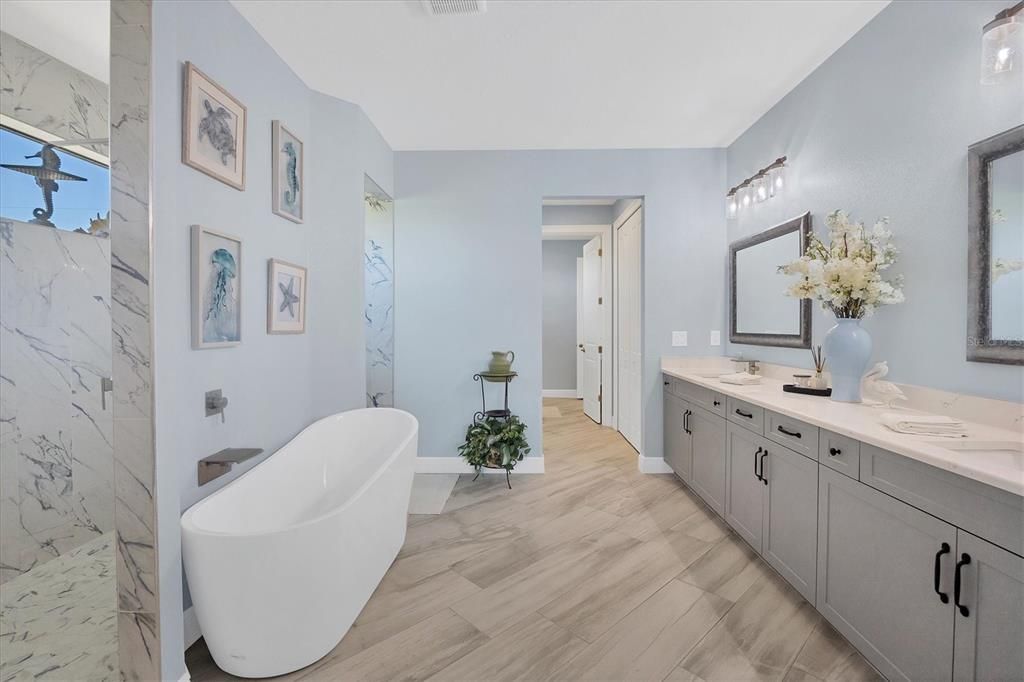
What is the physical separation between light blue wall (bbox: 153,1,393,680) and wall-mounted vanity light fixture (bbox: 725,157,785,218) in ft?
9.14

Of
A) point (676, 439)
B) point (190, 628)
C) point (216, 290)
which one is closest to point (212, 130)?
point (216, 290)

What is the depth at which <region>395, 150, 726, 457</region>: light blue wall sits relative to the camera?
357 cm

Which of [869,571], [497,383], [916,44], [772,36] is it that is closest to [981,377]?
[869,571]

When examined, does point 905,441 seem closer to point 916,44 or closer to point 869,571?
point 869,571

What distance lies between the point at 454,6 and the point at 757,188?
234cm

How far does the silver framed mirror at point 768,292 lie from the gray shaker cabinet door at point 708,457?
2.36ft

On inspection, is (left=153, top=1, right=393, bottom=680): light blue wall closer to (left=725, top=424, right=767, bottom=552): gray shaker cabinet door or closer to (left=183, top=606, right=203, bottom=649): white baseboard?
(left=183, top=606, right=203, bottom=649): white baseboard

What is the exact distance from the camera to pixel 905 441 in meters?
1.37

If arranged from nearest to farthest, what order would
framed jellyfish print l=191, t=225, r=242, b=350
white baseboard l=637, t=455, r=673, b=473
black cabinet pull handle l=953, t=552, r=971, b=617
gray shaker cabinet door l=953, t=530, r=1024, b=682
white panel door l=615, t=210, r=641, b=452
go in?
gray shaker cabinet door l=953, t=530, r=1024, b=682 < black cabinet pull handle l=953, t=552, r=971, b=617 < framed jellyfish print l=191, t=225, r=242, b=350 < white baseboard l=637, t=455, r=673, b=473 < white panel door l=615, t=210, r=641, b=452

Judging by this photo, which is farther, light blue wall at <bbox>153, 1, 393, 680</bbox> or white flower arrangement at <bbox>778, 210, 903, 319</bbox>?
white flower arrangement at <bbox>778, 210, 903, 319</bbox>

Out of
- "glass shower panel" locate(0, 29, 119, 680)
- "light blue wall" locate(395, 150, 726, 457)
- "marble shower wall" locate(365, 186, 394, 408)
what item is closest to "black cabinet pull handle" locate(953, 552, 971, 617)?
"light blue wall" locate(395, 150, 726, 457)

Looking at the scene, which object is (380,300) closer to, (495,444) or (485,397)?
(485,397)

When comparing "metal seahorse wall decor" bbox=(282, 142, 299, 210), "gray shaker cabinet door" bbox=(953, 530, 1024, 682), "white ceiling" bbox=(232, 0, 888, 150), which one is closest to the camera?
"gray shaker cabinet door" bbox=(953, 530, 1024, 682)

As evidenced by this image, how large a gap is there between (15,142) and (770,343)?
4015mm
